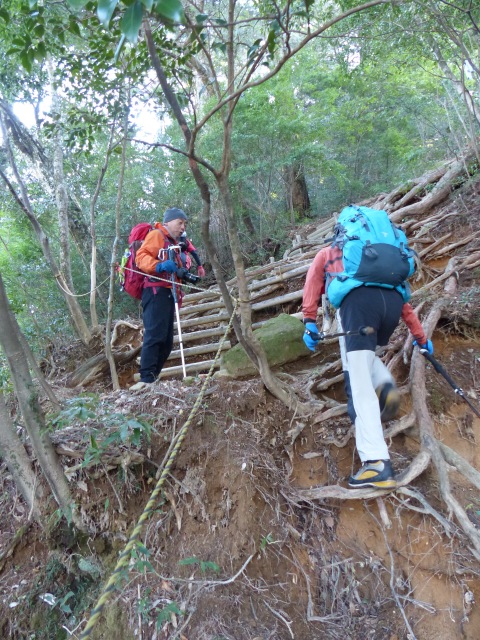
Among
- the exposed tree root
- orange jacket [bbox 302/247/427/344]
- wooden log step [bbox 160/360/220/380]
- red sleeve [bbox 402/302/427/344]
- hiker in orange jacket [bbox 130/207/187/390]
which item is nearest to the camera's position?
the exposed tree root

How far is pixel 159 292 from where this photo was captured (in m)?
4.22

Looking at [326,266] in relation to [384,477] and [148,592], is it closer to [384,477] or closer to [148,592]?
[384,477]

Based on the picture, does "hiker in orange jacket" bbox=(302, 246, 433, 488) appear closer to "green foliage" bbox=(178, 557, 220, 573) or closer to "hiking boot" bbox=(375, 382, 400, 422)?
"hiking boot" bbox=(375, 382, 400, 422)

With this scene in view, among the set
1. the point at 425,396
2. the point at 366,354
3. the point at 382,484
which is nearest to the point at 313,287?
the point at 366,354

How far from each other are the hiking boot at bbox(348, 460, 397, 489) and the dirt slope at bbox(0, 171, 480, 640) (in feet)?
0.63

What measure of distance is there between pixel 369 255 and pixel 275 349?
5.90ft

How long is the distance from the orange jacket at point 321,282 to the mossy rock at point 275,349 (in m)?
1.19

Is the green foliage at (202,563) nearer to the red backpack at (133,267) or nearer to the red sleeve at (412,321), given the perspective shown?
the red sleeve at (412,321)

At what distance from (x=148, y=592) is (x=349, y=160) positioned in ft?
37.9

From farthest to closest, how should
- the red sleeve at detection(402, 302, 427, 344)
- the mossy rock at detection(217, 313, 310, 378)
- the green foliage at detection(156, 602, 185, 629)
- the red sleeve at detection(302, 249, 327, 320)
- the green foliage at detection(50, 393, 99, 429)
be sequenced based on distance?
the mossy rock at detection(217, 313, 310, 378), the red sleeve at detection(402, 302, 427, 344), the red sleeve at detection(302, 249, 327, 320), the green foliage at detection(50, 393, 99, 429), the green foliage at detection(156, 602, 185, 629)

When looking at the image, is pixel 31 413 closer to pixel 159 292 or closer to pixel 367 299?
pixel 159 292

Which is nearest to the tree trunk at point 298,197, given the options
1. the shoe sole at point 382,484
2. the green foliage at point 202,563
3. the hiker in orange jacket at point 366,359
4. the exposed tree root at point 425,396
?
the exposed tree root at point 425,396

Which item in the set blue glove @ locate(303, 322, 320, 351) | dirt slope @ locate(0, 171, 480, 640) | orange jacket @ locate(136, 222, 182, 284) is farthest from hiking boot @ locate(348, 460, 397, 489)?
orange jacket @ locate(136, 222, 182, 284)

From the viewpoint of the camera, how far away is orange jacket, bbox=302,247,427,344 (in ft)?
9.12
